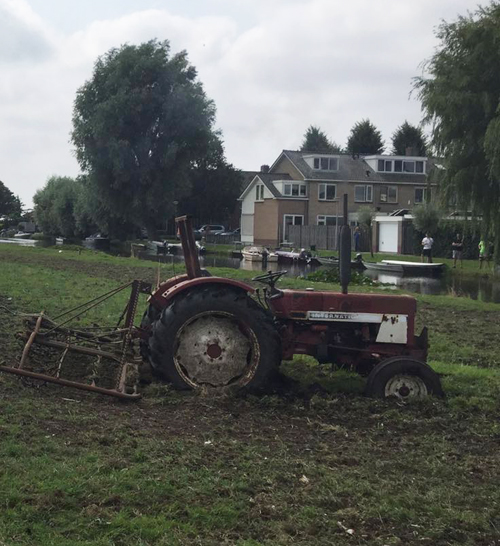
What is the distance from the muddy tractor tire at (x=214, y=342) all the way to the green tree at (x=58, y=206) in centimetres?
8083

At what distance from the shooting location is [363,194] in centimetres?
8131

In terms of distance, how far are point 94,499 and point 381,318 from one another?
4.89 meters

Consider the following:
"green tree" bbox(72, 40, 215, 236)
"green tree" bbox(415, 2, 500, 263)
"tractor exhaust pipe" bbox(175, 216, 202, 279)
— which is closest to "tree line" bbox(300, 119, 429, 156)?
"green tree" bbox(72, 40, 215, 236)

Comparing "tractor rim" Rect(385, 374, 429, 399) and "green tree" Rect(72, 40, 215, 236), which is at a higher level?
"green tree" Rect(72, 40, 215, 236)

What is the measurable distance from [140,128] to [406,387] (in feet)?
198

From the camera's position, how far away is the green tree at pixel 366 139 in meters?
108

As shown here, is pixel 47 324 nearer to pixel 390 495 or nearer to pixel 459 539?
pixel 390 495

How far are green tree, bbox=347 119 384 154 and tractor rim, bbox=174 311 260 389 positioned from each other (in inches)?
3944

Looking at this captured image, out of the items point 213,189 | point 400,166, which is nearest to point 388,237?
point 400,166

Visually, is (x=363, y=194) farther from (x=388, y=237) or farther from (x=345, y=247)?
(x=345, y=247)

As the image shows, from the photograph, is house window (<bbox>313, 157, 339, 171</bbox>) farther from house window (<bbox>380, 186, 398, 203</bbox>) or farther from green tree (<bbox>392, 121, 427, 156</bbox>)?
green tree (<bbox>392, 121, 427, 156</bbox>)

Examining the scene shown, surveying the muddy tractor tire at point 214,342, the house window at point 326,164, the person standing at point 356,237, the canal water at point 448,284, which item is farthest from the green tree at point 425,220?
the muddy tractor tire at point 214,342

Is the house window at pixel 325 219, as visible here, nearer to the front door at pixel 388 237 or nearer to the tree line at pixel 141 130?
the front door at pixel 388 237

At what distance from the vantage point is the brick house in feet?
265
